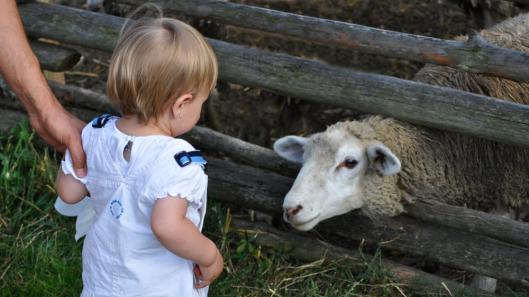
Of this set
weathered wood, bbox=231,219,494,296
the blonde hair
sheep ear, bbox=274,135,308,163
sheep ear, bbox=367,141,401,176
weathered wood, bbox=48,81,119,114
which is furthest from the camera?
weathered wood, bbox=48,81,119,114

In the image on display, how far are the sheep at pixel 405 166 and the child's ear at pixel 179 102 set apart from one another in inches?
50.8

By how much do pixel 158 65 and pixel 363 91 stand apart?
1.79 m

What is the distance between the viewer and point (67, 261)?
4250 millimetres

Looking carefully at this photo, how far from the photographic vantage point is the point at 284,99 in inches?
236

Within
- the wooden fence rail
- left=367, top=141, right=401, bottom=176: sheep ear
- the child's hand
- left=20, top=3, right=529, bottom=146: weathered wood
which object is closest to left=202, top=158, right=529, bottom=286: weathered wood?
the wooden fence rail

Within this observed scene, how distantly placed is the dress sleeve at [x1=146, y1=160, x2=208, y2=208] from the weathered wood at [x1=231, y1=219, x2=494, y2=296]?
1883mm

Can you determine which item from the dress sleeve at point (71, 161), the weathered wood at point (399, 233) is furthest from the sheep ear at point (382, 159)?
the dress sleeve at point (71, 161)

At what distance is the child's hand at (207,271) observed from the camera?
9.31ft

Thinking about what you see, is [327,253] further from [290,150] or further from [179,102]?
[179,102]

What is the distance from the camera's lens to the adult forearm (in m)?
3.18

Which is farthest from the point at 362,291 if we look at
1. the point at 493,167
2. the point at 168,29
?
the point at 168,29

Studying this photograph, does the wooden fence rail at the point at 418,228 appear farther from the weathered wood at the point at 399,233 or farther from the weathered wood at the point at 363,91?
the weathered wood at the point at 363,91

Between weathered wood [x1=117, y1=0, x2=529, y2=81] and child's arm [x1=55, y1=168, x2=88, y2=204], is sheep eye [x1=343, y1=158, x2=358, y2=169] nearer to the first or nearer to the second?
weathered wood [x1=117, y1=0, x2=529, y2=81]

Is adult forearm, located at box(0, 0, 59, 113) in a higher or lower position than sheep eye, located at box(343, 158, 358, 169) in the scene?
higher
